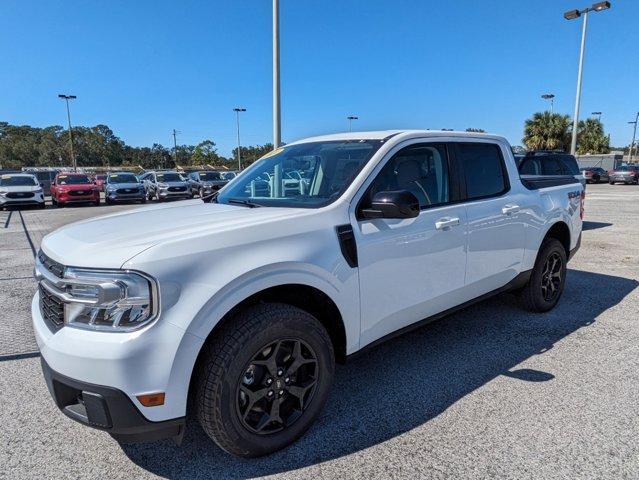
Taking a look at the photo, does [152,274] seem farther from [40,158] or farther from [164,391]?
[40,158]

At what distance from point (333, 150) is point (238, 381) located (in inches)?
73.4

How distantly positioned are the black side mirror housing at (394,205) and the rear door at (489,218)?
41.6 inches

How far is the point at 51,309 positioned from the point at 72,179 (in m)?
24.6

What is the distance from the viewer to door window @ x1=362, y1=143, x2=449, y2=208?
310 cm

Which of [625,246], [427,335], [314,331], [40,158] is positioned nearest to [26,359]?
[314,331]

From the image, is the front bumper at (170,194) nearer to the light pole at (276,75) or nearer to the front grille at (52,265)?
the light pole at (276,75)

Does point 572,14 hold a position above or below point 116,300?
above

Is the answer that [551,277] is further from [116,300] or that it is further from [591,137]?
[591,137]

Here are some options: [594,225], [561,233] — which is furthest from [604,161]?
[561,233]

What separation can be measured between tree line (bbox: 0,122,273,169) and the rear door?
3534 inches

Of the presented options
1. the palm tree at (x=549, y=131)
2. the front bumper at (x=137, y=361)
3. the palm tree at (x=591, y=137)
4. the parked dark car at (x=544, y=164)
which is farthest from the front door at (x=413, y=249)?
the palm tree at (x=591, y=137)

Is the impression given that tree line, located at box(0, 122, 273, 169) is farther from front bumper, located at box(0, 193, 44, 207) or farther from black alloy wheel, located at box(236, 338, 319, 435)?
black alloy wheel, located at box(236, 338, 319, 435)

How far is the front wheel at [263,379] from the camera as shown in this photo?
2.24 meters

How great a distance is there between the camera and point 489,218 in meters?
3.79
